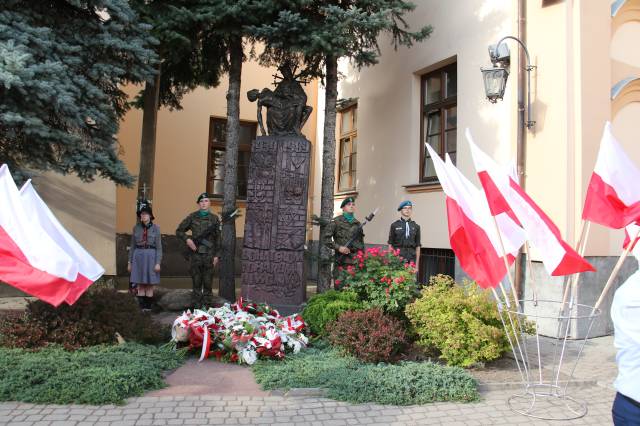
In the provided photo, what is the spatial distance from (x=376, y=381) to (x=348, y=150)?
9098 millimetres

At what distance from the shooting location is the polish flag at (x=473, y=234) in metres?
4.17

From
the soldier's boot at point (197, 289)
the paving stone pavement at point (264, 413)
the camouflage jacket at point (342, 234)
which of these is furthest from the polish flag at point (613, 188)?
the soldier's boot at point (197, 289)

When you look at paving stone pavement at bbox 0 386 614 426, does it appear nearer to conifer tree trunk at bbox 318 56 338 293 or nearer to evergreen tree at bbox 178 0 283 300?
conifer tree trunk at bbox 318 56 338 293

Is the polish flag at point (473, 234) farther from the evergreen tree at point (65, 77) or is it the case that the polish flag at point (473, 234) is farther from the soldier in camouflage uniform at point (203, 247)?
the soldier in camouflage uniform at point (203, 247)

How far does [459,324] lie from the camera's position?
5324mm

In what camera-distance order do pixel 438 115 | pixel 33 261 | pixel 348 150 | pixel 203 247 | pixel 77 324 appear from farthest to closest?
pixel 348 150 → pixel 438 115 → pixel 203 247 → pixel 77 324 → pixel 33 261

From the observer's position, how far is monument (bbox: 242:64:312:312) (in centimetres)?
728

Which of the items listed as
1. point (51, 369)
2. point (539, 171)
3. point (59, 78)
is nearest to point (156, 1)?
point (59, 78)

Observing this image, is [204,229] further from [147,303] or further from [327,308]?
[327,308]

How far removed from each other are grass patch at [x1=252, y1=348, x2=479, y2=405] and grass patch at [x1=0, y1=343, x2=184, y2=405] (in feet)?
3.44

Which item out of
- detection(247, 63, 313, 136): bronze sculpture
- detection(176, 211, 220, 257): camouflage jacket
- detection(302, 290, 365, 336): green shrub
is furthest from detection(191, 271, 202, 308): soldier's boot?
detection(247, 63, 313, 136): bronze sculpture

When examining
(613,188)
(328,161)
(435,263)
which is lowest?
(435,263)

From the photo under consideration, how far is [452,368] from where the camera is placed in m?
4.82

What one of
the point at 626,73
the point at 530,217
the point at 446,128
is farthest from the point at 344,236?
the point at 626,73
